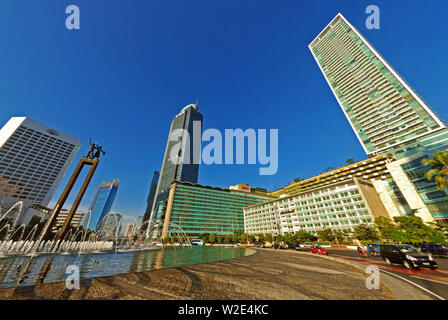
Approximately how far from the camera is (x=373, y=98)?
2704 inches

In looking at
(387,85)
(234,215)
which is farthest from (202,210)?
(387,85)

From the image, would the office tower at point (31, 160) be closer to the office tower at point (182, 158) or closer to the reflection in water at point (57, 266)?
the office tower at point (182, 158)

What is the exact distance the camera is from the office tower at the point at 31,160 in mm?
89250

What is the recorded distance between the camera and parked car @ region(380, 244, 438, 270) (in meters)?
10.2

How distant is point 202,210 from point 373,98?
101 m

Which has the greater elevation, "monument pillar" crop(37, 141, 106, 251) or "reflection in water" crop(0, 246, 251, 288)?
"monument pillar" crop(37, 141, 106, 251)

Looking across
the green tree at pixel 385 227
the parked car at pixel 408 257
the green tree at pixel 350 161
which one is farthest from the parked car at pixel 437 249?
the green tree at pixel 350 161

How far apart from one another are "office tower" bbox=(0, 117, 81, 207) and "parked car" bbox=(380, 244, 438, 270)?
131238 mm

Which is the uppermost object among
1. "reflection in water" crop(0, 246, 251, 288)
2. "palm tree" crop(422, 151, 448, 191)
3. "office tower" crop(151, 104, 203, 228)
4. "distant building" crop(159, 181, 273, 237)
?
"office tower" crop(151, 104, 203, 228)

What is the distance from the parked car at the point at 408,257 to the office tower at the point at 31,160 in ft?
431

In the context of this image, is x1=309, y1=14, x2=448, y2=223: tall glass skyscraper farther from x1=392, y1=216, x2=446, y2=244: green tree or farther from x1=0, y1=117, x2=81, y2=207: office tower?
x1=0, y1=117, x2=81, y2=207: office tower

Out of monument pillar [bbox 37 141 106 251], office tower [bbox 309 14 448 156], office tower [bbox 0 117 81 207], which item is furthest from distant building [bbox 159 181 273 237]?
office tower [bbox 309 14 448 156]
